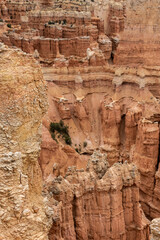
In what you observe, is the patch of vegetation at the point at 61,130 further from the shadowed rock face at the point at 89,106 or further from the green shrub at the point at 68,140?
the shadowed rock face at the point at 89,106

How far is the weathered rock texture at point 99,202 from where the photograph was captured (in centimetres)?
1352

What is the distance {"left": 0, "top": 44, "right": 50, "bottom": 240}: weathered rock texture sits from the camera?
8750mm

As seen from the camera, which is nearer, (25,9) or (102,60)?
(102,60)

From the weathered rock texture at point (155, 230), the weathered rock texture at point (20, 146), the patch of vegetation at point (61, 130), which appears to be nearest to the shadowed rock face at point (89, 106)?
the weathered rock texture at point (20, 146)

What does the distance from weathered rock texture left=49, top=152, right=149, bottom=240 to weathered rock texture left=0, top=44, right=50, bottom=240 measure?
2.70 meters

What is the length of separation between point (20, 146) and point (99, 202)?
5420 millimetres

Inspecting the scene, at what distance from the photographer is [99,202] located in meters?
14.2

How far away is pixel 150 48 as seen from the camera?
33.7 meters

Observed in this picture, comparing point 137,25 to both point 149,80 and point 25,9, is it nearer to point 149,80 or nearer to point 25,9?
point 149,80

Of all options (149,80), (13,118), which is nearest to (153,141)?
(149,80)

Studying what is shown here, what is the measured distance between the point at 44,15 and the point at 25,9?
4293 mm

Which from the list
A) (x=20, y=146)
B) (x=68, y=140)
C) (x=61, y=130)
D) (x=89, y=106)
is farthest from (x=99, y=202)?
(x=89, y=106)

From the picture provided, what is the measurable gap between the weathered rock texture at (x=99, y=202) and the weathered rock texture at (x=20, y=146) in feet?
8.85

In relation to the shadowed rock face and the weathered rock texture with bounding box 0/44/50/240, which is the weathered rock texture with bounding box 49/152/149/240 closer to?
the shadowed rock face
